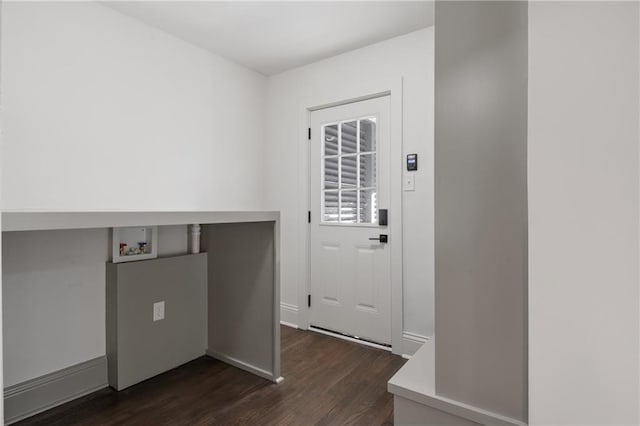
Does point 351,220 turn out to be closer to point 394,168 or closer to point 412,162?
point 394,168

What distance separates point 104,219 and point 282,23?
1.76 metres

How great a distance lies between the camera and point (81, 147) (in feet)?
6.63

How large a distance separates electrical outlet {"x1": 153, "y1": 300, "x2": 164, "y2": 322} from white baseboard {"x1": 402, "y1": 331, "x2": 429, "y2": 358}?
1.66 meters

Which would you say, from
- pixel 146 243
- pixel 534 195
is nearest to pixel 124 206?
pixel 146 243

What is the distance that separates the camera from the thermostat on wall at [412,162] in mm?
2418

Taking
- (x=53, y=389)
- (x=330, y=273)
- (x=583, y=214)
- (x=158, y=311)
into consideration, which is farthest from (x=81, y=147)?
(x=583, y=214)

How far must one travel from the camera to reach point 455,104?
0.82 meters

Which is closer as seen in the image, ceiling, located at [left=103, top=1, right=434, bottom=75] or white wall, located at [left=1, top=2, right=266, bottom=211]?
white wall, located at [left=1, top=2, right=266, bottom=211]

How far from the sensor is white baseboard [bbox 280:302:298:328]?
9.88 ft

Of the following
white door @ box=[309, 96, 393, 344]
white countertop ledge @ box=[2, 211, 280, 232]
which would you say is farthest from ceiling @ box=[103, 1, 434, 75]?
white countertop ledge @ box=[2, 211, 280, 232]

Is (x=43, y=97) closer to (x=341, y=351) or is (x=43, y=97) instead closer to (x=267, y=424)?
(x=267, y=424)

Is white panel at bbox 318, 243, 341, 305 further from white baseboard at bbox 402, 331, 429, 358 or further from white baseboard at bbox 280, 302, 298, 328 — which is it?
white baseboard at bbox 402, 331, 429, 358

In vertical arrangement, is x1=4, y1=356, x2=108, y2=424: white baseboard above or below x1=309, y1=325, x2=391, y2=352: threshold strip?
above

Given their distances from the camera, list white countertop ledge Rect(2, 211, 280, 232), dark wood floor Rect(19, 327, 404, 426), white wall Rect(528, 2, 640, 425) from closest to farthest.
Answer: white wall Rect(528, 2, 640, 425), white countertop ledge Rect(2, 211, 280, 232), dark wood floor Rect(19, 327, 404, 426)
